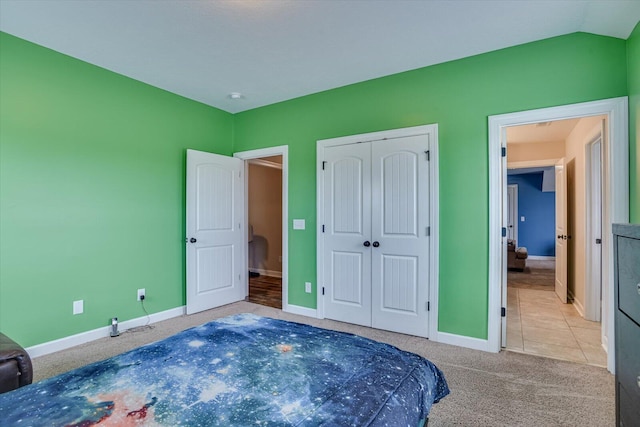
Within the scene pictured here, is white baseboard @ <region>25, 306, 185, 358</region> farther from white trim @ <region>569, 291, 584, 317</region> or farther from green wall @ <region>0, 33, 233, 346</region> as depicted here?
white trim @ <region>569, 291, 584, 317</region>

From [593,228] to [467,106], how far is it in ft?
7.31

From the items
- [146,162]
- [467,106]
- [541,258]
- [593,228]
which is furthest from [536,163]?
[146,162]

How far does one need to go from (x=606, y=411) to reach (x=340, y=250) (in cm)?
244

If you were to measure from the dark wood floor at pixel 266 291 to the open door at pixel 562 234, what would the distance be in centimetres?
403

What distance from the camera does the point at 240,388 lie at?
3.88 feet

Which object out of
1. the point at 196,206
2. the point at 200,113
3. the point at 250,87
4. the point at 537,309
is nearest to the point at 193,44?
the point at 250,87

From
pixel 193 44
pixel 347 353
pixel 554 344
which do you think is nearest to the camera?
pixel 347 353

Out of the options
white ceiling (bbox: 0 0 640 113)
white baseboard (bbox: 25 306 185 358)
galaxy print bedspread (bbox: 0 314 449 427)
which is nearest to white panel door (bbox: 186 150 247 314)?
white baseboard (bbox: 25 306 185 358)

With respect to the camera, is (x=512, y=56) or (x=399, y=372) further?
(x=512, y=56)

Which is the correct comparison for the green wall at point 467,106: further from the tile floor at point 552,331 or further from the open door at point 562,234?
the open door at point 562,234

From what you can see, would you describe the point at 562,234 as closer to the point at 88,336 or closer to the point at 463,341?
the point at 463,341

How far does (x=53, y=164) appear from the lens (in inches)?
113

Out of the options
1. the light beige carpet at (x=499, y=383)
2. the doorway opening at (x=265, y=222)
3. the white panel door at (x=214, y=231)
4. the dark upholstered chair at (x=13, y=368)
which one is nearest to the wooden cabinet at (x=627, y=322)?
the light beige carpet at (x=499, y=383)

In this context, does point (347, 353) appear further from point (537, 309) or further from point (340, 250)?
point (537, 309)
